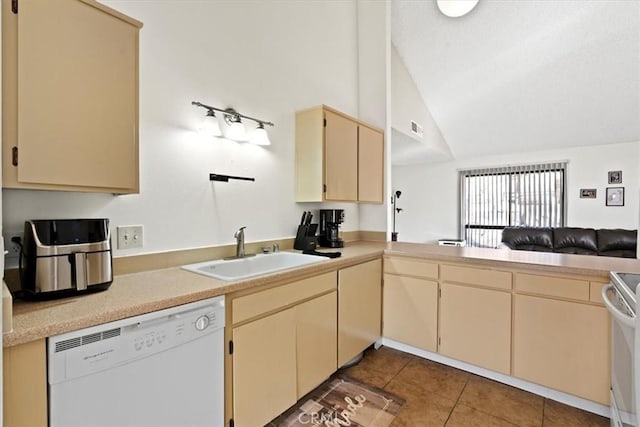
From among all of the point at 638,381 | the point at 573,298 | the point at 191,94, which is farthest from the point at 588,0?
the point at 191,94

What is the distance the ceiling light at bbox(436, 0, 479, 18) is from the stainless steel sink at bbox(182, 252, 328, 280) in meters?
2.96

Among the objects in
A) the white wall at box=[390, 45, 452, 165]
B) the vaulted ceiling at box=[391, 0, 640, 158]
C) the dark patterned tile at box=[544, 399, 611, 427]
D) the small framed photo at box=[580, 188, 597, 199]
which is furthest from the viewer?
the small framed photo at box=[580, 188, 597, 199]

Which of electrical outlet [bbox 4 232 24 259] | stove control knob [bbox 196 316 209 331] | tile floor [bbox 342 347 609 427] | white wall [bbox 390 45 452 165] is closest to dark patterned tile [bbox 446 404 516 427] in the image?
tile floor [bbox 342 347 609 427]

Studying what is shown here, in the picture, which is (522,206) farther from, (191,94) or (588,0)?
(191,94)

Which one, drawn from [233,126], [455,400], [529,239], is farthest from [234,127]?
[529,239]

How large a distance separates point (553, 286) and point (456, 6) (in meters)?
2.87

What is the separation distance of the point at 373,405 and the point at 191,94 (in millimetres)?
2160

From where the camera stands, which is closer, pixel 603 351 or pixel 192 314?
pixel 192 314

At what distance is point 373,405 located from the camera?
5.99ft

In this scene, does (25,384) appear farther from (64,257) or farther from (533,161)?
(533,161)

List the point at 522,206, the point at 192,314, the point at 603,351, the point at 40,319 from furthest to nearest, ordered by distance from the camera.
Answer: the point at 522,206, the point at 603,351, the point at 192,314, the point at 40,319

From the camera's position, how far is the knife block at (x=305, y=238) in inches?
91.7

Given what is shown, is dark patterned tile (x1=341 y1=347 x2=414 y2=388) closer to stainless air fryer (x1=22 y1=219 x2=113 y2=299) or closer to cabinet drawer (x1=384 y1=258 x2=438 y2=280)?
cabinet drawer (x1=384 y1=258 x2=438 y2=280)

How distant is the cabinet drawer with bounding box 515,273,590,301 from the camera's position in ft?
5.68
